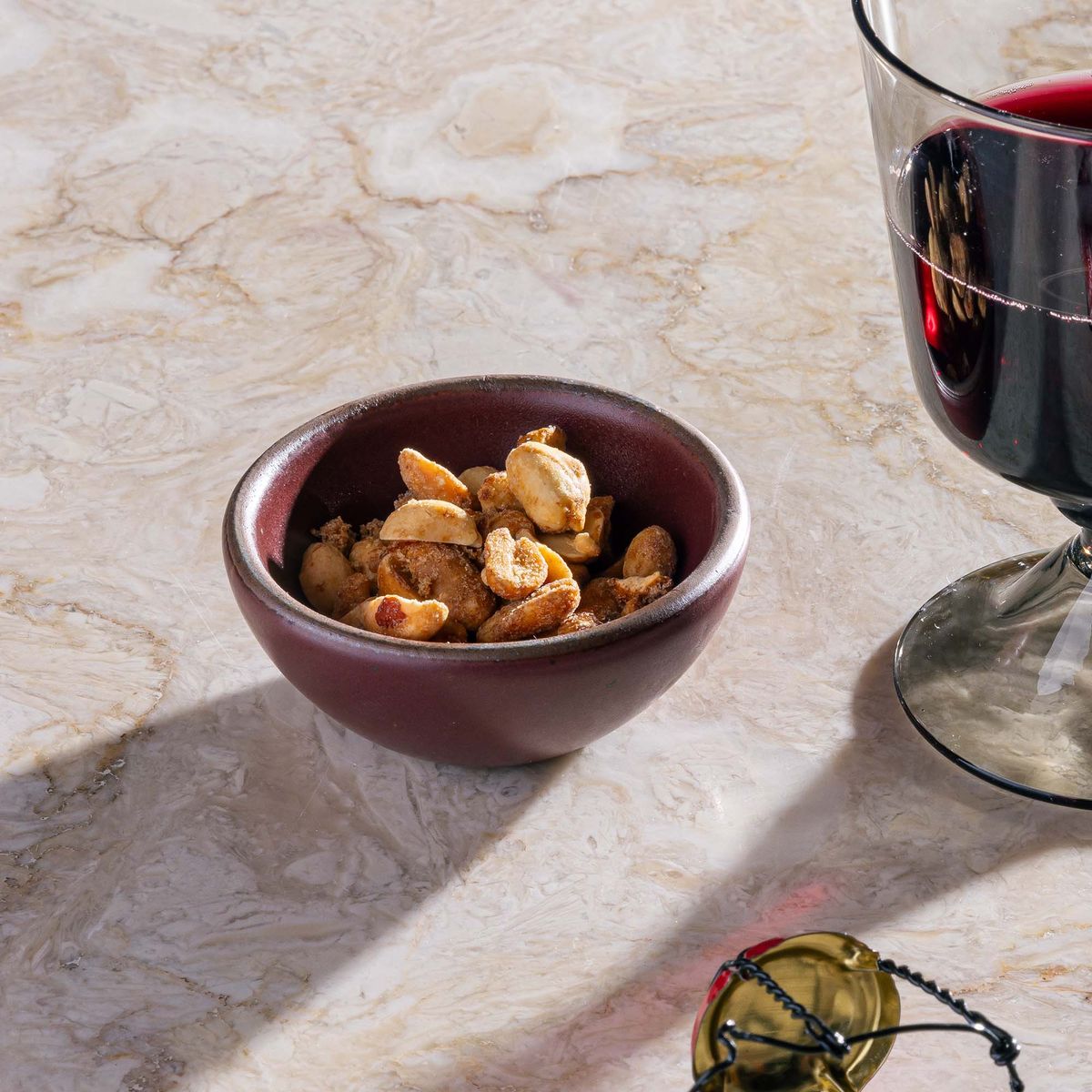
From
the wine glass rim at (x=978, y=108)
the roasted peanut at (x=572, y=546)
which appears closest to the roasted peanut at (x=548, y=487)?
the roasted peanut at (x=572, y=546)

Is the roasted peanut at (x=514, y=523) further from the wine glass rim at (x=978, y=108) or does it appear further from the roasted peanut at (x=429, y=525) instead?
the wine glass rim at (x=978, y=108)

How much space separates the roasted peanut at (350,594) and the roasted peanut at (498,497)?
0.21 ft

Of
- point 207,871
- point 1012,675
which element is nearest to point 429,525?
point 207,871

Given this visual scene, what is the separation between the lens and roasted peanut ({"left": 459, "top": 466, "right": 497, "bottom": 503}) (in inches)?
26.9

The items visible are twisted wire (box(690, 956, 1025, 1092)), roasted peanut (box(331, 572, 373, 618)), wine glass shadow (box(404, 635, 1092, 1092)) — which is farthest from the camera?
roasted peanut (box(331, 572, 373, 618))

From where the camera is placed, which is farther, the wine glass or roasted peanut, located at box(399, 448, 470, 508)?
roasted peanut, located at box(399, 448, 470, 508)

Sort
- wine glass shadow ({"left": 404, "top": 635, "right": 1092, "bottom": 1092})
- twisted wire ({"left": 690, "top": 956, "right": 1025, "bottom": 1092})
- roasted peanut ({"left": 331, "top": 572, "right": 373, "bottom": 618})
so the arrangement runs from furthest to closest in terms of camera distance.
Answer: roasted peanut ({"left": 331, "top": 572, "right": 373, "bottom": 618}) < wine glass shadow ({"left": 404, "top": 635, "right": 1092, "bottom": 1092}) < twisted wire ({"left": 690, "top": 956, "right": 1025, "bottom": 1092})

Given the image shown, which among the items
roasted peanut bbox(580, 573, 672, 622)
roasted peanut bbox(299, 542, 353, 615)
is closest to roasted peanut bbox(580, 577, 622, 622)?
roasted peanut bbox(580, 573, 672, 622)

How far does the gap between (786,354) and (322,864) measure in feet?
1.59

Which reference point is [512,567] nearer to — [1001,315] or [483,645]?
[483,645]

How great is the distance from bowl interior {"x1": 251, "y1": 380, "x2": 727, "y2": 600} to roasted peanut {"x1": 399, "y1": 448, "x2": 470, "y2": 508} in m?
0.03

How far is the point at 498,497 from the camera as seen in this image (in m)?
0.66

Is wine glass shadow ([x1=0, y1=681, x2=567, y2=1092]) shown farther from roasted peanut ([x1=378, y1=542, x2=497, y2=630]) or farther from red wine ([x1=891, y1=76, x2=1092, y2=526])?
red wine ([x1=891, y1=76, x2=1092, y2=526])

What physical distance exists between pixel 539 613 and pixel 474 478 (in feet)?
0.39
